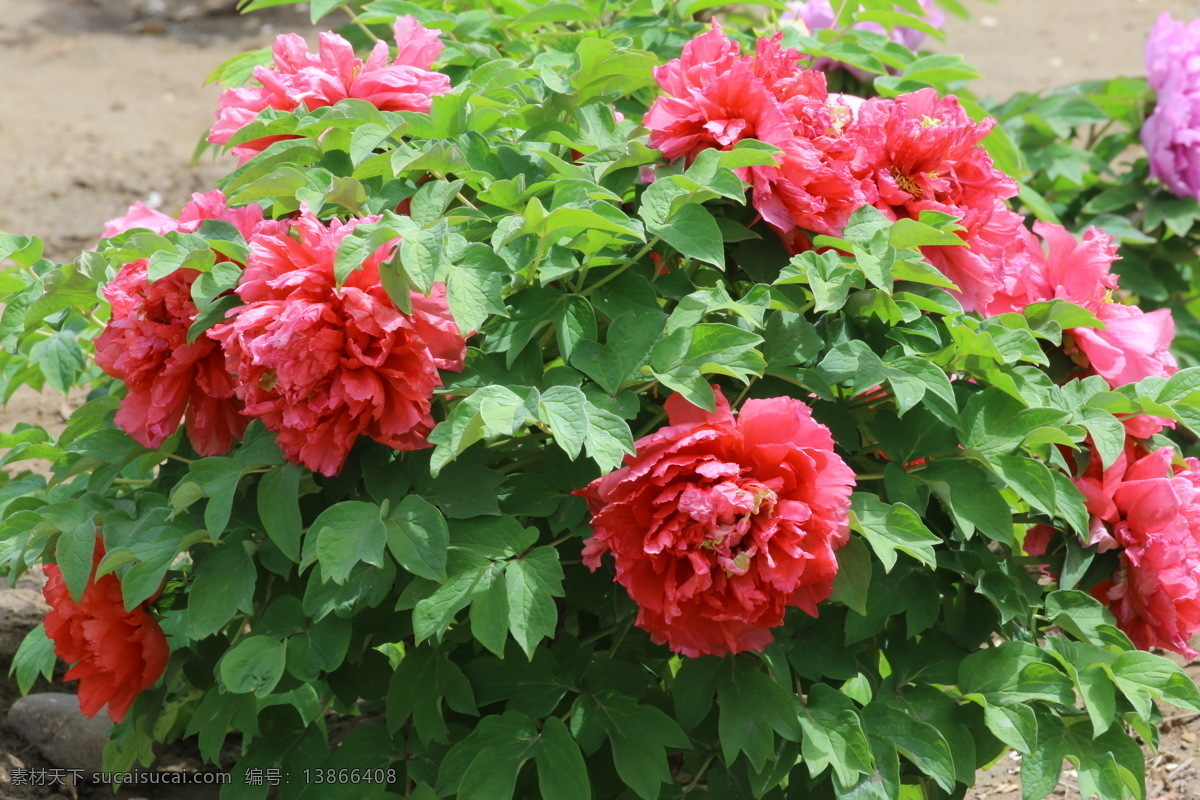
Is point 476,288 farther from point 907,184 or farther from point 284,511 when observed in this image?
point 907,184

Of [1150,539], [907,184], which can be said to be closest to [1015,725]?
[1150,539]

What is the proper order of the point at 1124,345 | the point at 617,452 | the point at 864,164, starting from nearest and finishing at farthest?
the point at 617,452 → the point at 864,164 → the point at 1124,345

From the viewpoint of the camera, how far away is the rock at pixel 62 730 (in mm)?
2215

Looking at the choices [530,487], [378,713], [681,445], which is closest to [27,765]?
[378,713]

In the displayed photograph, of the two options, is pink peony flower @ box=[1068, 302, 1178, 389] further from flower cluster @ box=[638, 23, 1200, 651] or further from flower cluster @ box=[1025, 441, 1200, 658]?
flower cluster @ box=[1025, 441, 1200, 658]

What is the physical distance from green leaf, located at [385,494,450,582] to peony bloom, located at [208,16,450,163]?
2.12 ft

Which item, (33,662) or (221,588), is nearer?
(221,588)

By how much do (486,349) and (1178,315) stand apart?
205 cm

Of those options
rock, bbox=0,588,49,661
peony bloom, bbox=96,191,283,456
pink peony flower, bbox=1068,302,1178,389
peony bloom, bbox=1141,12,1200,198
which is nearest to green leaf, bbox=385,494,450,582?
peony bloom, bbox=96,191,283,456

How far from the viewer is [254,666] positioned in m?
1.42

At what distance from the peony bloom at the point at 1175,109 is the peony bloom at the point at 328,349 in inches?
79.6

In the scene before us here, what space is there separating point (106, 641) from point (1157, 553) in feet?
4.88

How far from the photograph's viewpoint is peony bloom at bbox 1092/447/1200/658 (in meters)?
1.57

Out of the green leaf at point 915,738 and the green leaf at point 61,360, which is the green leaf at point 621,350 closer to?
the green leaf at point 915,738
